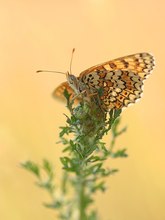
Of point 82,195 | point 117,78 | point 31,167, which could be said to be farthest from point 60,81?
point 82,195

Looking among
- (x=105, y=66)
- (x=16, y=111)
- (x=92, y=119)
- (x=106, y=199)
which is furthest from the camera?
(x=16, y=111)

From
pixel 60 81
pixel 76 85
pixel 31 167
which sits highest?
pixel 60 81

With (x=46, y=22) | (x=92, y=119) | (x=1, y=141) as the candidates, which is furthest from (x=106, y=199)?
(x=46, y=22)

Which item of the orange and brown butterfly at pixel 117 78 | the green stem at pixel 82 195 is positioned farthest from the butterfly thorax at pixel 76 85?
the green stem at pixel 82 195

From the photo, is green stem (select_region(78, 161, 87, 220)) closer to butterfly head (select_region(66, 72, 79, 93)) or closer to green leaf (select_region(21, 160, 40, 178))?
green leaf (select_region(21, 160, 40, 178))

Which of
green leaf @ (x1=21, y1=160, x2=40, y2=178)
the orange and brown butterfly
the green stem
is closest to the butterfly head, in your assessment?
the orange and brown butterfly

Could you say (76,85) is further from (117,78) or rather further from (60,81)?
(60,81)

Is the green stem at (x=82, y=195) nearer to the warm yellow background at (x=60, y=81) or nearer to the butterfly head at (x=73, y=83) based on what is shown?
the butterfly head at (x=73, y=83)

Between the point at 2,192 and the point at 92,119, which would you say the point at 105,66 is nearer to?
the point at 92,119
